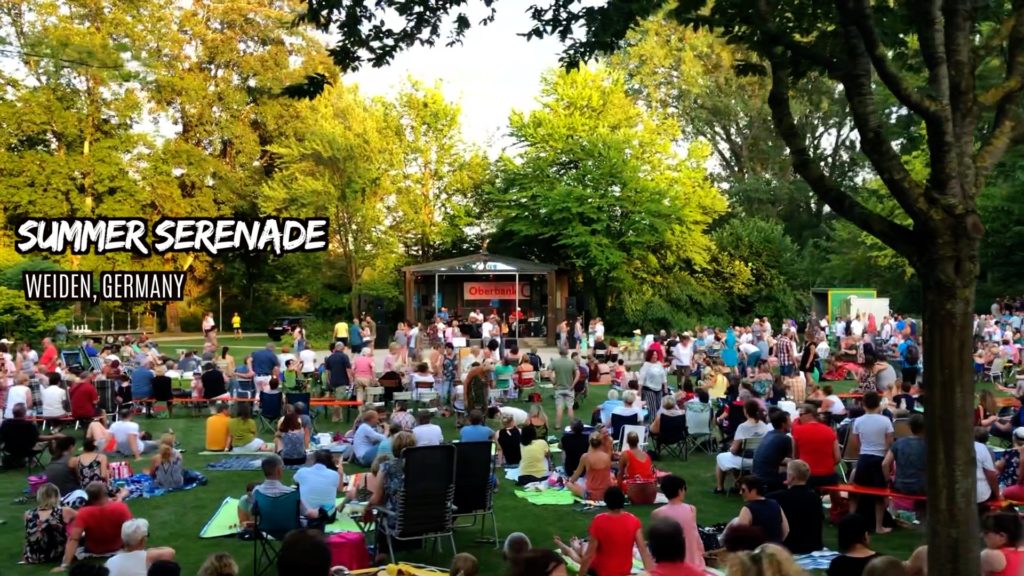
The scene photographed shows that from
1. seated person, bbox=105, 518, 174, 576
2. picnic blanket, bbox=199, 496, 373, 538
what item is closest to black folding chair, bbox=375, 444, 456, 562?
picnic blanket, bbox=199, 496, 373, 538

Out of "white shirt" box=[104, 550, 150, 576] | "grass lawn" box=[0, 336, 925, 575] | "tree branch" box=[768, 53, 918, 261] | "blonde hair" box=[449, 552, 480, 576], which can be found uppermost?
"tree branch" box=[768, 53, 918, 261]

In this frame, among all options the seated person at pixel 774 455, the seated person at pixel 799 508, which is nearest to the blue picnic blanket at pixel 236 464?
the seated person at pixel 774 455

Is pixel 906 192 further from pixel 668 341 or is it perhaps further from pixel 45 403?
pixel 668 341

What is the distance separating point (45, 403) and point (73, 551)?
7.51m

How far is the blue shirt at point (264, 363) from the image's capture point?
58.7 ft

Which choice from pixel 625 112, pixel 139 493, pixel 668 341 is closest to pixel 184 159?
pixel 625 112

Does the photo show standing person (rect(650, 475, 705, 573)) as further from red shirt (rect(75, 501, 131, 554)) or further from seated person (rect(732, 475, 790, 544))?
red shirt (rect(75, 501, 131, 554))

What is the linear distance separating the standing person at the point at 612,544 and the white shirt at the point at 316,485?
10.9ft

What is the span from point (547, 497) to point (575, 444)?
941mm

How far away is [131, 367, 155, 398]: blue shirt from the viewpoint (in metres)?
Result: 17.4

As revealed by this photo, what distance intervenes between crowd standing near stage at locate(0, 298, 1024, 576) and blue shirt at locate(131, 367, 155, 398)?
5cm

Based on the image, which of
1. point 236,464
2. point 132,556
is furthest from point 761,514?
point 236,464

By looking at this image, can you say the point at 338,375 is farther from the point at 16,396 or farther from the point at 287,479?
the point at 287,479

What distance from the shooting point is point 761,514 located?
24.1 ft
